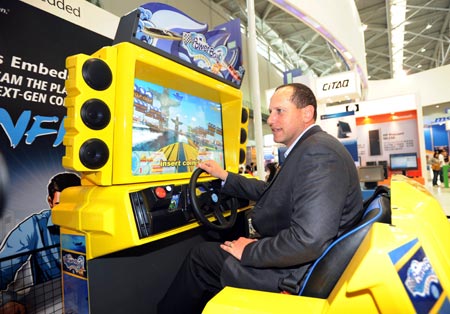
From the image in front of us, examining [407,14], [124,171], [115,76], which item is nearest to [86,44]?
[115,76]

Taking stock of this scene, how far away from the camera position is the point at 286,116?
5.07ft

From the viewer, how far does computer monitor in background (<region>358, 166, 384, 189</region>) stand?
19.1 feet

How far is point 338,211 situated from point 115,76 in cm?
111

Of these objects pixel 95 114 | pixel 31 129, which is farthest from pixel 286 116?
pixel 31 129

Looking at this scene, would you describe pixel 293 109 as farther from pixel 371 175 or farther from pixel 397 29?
pixel 397 29

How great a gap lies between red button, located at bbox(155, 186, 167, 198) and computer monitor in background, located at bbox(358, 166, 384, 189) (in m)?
5.42

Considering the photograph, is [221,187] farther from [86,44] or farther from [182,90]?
[86,44]

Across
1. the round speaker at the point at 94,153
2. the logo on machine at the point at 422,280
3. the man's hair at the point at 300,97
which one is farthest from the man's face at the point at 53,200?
the logo on machine at the point at 422,280

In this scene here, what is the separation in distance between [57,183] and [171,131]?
4.15 feet

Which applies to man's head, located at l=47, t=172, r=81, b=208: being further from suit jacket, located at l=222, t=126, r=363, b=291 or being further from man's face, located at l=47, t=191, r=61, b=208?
suit jacket, located at l=222, t=126, r=363, b=291

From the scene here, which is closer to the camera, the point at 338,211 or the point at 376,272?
the point at 376,272

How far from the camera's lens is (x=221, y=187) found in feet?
6.18

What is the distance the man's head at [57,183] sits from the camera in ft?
7.58

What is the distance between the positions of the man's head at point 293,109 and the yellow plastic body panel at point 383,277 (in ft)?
2.22
